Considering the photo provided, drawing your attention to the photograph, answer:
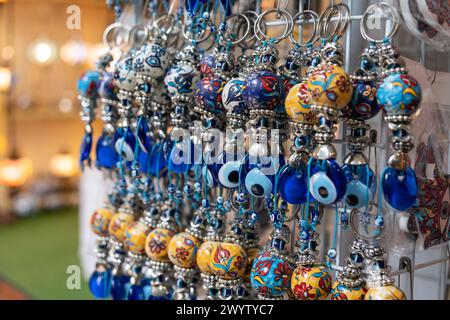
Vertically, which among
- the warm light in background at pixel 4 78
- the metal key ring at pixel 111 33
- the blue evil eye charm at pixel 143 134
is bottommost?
the blue evil eye charm at pixel 143 134

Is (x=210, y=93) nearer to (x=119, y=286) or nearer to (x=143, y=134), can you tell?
(x=143, y=134)

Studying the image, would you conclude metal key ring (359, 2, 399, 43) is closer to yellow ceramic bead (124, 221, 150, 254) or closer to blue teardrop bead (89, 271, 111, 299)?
yellow ceramic bead (124, 221, 150, 254)

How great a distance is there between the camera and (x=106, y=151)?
940 mm

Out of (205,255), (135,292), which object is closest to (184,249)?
(205,255)

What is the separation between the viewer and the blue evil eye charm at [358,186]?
654 millimetres

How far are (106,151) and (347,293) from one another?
19.2 inches

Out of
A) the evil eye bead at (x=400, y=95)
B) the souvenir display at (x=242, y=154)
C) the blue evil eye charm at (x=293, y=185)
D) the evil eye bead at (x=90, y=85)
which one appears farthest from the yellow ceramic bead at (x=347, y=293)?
the evil eye bead at (x=90, y=85)

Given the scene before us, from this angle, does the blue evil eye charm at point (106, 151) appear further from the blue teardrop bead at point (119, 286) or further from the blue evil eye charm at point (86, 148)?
the blue teardrop bead at point (119, 286)

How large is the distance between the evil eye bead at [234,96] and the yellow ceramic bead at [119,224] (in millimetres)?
332

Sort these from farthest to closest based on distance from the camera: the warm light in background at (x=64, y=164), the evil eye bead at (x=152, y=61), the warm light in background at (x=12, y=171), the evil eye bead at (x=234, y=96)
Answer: the warm light in background at (x=64, y=164) → the warm light in background at (x=12, y=171) → the evil eye bead at (x=152, y=61) → the evil eye bead at (x=234, y=96)

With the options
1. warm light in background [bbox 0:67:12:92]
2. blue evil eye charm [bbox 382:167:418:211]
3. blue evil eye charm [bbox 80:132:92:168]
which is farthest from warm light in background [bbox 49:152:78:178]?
blue evil eye charm [bbox 382:167:418:211]
